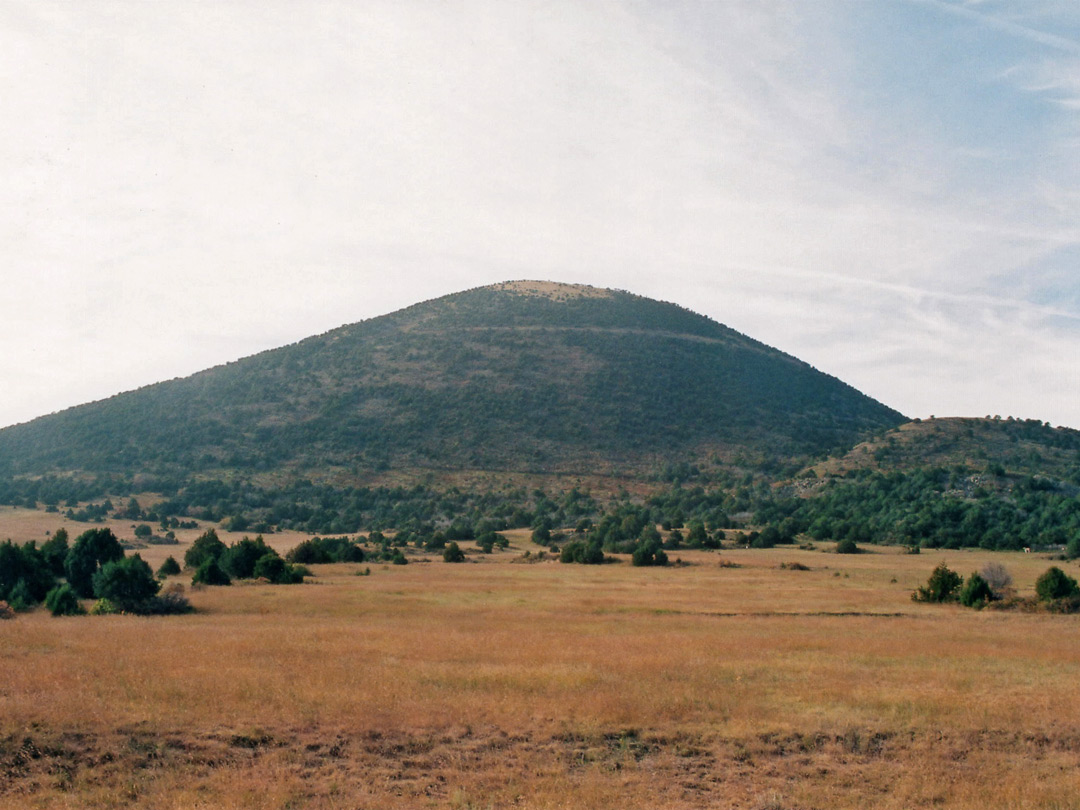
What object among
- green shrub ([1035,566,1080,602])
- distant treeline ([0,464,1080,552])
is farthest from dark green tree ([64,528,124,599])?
green shrub ([1035,566,1080,602])

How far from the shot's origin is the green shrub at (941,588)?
115 ft

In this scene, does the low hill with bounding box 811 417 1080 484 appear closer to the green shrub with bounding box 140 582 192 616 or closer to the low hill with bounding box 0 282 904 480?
the low hill with bounding box 0 282 904 480

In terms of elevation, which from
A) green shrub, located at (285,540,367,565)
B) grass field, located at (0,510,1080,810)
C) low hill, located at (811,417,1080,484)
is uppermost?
low hill, located at (811,417,1080,484)

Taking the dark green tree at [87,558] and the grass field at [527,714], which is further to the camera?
the dark green tree at [87,558]

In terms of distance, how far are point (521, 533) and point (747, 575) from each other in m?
27.7

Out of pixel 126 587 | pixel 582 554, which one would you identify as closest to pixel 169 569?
pixel 126 587

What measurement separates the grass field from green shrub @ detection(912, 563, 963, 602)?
8.85 meters

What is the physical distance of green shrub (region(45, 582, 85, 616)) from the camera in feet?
86.2

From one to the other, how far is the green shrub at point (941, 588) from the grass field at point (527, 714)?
8853 millimetres

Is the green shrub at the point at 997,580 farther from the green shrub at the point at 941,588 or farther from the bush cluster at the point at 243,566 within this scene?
the bush cluster at the point at 243,566

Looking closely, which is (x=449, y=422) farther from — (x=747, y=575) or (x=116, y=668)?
(x=116, y=668)

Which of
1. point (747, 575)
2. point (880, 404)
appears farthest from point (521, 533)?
point (880, 404)

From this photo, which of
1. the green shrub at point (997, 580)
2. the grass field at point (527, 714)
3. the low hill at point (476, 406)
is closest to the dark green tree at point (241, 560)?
the grass field at point (527, 714)

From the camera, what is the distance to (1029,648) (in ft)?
74.3
